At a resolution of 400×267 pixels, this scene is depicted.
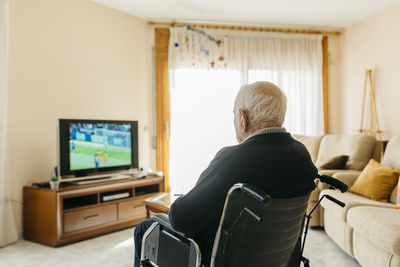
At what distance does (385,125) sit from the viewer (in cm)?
438

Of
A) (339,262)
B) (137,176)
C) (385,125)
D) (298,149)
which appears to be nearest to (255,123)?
(298,149)

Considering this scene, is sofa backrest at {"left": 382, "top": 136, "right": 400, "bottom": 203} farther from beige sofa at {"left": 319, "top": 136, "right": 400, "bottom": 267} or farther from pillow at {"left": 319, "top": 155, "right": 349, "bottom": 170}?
pillow at {"left": 319, "top": 155, "right": 349, "bottom": 170}

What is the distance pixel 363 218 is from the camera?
91.0 inches

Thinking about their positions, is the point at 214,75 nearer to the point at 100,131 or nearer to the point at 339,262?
the point at 100,131

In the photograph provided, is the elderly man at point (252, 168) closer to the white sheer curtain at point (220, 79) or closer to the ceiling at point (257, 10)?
the ceiling at point (257, 10)

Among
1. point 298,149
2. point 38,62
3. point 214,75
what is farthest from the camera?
point 214,75

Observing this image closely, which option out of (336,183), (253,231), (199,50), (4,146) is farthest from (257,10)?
(253,231)

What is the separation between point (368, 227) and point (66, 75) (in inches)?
122

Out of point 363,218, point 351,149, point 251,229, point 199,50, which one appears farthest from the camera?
point 199,50

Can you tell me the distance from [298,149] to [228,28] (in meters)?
3.85

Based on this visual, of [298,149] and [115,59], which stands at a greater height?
[115,59]

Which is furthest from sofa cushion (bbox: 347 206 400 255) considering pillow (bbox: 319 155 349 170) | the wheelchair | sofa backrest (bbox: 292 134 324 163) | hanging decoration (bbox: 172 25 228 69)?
hanging decoration (bbox: 172 25 228 69)

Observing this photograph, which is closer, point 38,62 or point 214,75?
point 38,62

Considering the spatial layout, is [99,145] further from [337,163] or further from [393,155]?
[393,155]
